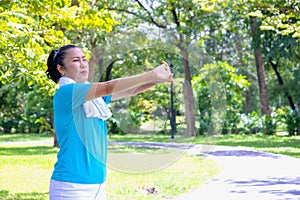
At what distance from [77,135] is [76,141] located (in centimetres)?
4

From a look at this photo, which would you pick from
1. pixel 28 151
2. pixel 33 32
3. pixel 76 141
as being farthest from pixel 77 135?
pixel 28 151

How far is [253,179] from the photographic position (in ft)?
37.5

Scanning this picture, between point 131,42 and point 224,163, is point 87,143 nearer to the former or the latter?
point 131,42

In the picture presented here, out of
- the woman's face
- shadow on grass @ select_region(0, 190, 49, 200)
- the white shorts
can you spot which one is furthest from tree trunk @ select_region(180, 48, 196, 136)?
shadow on grass @ select_region(0, 190, 49, 200)

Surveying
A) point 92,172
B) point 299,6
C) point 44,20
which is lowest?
point 92,172

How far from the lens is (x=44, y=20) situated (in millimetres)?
10406

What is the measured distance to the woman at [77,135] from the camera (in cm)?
306

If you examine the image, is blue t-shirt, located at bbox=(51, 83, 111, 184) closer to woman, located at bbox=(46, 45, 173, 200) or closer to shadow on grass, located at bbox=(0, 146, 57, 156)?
woman, located at bbox=(46, 45, 173, 200)

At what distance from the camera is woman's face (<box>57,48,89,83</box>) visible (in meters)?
3.21

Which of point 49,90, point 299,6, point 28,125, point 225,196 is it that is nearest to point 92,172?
point 225,196

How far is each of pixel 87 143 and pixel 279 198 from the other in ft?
20.9

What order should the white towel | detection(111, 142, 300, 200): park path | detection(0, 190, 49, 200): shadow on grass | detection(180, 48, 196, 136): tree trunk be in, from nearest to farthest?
the white towel < detection(180, 48, 196, 136): tree trunk < detection(0, 190, 49, 200): shadow on grass < detection(111, 142, 300, 200): park path

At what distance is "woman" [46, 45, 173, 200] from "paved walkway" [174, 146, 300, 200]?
1.20 meters

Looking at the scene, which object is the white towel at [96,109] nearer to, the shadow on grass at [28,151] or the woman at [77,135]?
the woman at [77,135]
